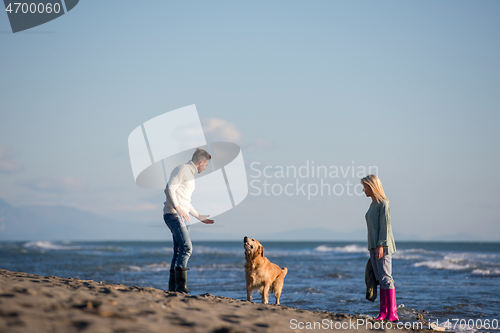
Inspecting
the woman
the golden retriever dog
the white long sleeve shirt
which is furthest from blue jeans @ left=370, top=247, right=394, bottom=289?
the white long sleeve shirt

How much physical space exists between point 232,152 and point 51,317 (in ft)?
20.2

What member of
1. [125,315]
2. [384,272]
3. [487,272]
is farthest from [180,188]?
[487,272]

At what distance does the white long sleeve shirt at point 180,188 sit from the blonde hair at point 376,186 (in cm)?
233

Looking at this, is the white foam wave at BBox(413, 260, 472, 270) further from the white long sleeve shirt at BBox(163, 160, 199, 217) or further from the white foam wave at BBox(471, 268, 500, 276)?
the white long sleeve shirt at BBox(163, 160, 199, 217)

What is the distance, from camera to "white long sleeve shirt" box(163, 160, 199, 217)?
5.11 meters

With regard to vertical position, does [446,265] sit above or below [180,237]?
below

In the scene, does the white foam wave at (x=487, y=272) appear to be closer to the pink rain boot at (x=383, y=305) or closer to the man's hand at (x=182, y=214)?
the pink rain boot at (x=383, y=305)

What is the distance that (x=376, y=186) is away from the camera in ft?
16.3

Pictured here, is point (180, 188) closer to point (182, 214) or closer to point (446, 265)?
point (182, 214)

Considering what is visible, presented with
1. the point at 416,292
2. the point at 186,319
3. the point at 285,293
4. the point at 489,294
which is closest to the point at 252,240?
the point at 186,319

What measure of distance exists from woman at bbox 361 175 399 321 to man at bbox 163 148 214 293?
234 centimetres

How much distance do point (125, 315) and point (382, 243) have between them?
10.6 feet

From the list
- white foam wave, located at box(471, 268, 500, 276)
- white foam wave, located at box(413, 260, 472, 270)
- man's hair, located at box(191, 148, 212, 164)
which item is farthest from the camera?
white foam wave, located at box(413, 260, 472, 270)

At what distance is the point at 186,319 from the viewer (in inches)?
122
